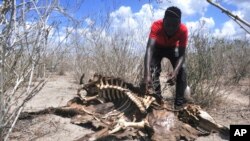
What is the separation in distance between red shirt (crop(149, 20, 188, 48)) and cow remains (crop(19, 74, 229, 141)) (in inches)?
39.3

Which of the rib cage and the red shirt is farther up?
the red shirt

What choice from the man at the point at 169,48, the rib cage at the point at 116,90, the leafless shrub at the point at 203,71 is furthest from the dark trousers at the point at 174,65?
the leafless shrub at the point at 203,71

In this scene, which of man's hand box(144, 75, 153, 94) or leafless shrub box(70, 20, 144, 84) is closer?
man's hand box(144, 75, 153, 94)

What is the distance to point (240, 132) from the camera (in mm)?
5449

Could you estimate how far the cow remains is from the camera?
5.48m

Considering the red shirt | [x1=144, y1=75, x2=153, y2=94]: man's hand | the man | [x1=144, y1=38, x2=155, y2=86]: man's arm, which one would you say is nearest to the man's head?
the man

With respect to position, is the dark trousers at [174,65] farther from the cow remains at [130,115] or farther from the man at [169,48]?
the cow remains at [130,115]

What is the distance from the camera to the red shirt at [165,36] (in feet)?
22.0

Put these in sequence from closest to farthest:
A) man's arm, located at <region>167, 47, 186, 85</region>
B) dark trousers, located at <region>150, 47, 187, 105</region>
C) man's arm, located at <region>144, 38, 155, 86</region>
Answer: man's arm, located at <region>144, 38, 155, 86</region>
man's arm, located at <region>167, 47, 186, 85</region>
dark trousers, located at <region>150, 47, 187, 105</region>

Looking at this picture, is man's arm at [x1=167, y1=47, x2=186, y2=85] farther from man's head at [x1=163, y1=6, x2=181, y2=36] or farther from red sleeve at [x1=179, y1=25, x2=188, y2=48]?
man's head at [x1=163, y1=6, x2=181, y2=36]

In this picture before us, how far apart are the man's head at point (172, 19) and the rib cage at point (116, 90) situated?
109cm

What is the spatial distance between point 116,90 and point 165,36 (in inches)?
46.1

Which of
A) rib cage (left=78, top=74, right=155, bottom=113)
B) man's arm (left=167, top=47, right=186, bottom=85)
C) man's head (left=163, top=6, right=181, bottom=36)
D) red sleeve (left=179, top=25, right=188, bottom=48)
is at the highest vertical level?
man's head (left=163, top=6, right=181, bottom=36)

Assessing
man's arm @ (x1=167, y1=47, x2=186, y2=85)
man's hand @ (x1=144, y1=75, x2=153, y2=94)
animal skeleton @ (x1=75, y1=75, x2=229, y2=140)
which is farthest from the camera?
man's arm @ (x1=167, y1=47, x2=186, y2=85)
